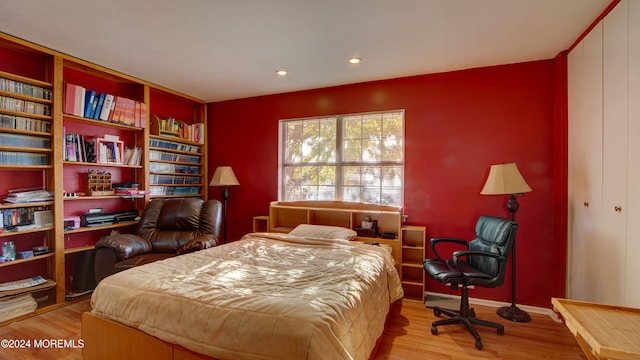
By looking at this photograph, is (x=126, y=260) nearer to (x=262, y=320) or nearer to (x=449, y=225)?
(x=262, y=320)

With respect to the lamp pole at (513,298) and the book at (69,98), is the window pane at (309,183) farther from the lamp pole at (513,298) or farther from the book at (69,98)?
the book at (69,98)

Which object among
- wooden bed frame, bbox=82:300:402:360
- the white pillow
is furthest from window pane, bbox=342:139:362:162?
wooden bed frame, bbox=82:300:402:360

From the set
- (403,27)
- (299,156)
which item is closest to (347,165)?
(299,156)

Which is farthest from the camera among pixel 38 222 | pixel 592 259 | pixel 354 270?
pixel 38 222

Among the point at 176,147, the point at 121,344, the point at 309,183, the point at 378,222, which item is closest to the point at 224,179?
the point at 176,147

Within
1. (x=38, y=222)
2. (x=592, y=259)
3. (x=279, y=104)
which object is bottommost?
(x=592, y=259)

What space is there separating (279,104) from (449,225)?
109 inches

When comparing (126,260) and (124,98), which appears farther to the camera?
(124,98)

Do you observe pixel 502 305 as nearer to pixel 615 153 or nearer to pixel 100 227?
pixel 615 153

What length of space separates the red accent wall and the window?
142 millimetres

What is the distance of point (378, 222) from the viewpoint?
3.55 metres

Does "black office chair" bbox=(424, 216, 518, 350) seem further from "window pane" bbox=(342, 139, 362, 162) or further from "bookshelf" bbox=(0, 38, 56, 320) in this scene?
"bookshelf" bbox=(0, 38, 56, 320)

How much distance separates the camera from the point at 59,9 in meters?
2.12

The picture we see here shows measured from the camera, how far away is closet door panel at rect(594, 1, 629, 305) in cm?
190
